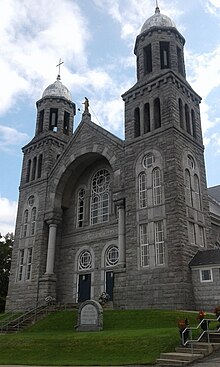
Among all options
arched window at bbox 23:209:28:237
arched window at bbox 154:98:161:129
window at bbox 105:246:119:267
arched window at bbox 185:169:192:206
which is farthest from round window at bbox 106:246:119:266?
arched window at bbox 154:98:161:129

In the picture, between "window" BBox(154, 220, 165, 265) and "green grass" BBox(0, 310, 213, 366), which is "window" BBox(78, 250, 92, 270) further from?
"green grass" BBox(0, 310, 213, 366)

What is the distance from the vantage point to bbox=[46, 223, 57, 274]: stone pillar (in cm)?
2909

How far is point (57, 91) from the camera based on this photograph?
123 feet

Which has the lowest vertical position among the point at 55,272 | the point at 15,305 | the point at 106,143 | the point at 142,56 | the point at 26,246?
the point at 15,305

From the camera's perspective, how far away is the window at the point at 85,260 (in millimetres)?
28369

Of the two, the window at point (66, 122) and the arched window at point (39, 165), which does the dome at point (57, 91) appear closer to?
the window at point (66, 122)

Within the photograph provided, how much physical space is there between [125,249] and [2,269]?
70.8 ft

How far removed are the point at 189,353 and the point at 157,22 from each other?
25168 millimetres

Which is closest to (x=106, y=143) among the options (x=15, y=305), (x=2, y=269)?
(x=15, y=305)

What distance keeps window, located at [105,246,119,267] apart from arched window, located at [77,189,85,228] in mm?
4213

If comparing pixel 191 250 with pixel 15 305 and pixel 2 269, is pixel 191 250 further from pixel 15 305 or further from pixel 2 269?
pixel 2 269

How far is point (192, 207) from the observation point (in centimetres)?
2352

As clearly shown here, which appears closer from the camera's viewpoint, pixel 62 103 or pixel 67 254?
pixel 67 254

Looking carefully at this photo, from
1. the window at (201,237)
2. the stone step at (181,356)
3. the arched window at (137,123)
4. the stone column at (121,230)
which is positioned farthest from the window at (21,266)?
the stone step at (181,356)
